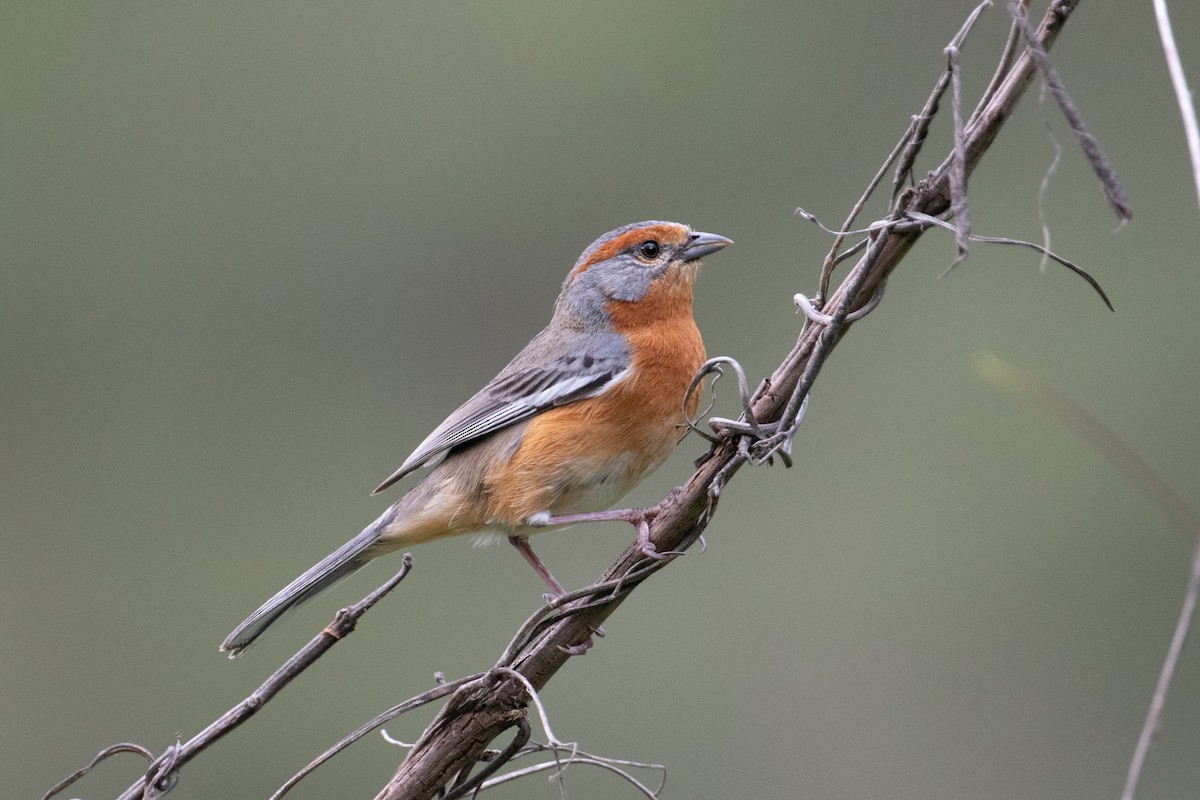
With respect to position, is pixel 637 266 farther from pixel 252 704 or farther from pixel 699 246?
pixel 252 704

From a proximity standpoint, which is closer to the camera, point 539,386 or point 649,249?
point 539,386

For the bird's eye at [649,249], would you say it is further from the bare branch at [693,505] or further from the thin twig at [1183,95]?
the thin twig at [1183,95]

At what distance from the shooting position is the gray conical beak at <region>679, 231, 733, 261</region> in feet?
17.2

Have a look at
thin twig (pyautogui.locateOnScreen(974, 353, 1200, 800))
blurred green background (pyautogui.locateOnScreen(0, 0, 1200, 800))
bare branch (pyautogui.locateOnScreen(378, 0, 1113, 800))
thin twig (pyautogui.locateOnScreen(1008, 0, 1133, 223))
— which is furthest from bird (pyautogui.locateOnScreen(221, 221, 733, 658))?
blurred green background (pyautogui.locateOnScreen(0, 0, 1200, 800))

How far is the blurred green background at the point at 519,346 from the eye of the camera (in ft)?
30.9

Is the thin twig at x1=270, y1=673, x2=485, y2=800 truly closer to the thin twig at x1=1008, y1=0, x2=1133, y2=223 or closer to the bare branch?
the bare branch

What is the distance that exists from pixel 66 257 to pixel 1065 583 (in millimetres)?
8365

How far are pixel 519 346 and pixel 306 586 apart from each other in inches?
246

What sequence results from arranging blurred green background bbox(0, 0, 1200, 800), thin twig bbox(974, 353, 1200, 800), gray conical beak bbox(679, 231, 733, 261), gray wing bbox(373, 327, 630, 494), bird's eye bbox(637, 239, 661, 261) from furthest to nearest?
blurred green background bbox(0, 0, 1200, 800) → bird's eye bbox(637, 239, 661, 261) → gray conical beak bbox(679, 231, 733, 261) → gray wing bbox(373, 327, 630, 494) → thin twig bbox(974, 353, 1200, 800)

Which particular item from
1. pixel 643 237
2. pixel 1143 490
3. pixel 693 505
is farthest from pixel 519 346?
pixel 1143 490

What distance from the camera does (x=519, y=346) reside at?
10617 millimetres

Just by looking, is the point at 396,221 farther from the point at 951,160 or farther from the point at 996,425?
the point at 951,160

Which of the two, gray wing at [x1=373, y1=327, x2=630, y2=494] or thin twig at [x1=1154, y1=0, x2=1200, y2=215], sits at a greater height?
thin twig at [x1=1154, y1=0, x2=1200, y2=215]

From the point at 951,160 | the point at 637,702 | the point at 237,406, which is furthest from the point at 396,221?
the point at 951,160
